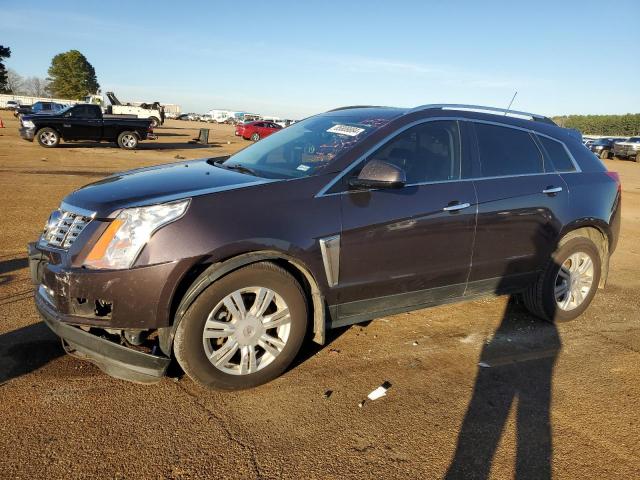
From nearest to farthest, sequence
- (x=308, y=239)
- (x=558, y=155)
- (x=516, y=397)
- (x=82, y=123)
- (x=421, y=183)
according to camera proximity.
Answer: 1. (x=308, y=239)
2. (x=516, y=397)
3. (x=421, y=183)
4. (x=558, y=155)
5. (x=82, y=123)

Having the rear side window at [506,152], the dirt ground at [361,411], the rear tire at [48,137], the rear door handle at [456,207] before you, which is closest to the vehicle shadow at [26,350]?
the dirt ground at [361,411]

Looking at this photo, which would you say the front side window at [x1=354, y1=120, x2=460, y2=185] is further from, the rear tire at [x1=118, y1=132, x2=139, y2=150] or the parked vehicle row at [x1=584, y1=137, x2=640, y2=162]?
the parked vehicle row at [x1=584, y1=137, x2=640, y2=162]

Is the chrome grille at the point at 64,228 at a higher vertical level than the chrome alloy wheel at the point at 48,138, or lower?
lower

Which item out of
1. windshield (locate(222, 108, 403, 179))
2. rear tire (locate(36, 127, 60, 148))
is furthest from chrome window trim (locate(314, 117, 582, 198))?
rear tire (locate(36, 127, 60, 148))

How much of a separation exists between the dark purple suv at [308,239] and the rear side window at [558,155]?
0.5 inches

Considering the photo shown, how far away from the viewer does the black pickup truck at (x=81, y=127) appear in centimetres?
1917

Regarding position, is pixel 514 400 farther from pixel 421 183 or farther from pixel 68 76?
pixel 68 76

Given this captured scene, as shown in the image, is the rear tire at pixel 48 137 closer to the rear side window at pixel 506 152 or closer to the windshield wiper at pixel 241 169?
the windshield wiper at pixel 241 169

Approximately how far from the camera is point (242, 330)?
3.02m

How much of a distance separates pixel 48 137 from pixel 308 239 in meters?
19.9

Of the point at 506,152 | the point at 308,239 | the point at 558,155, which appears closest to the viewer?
the point at 308,239

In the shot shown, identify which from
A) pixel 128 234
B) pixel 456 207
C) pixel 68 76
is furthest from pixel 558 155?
pixel 68 76

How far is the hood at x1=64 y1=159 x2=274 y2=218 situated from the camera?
290 cm

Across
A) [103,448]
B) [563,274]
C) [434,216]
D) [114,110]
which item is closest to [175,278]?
[103,448]
